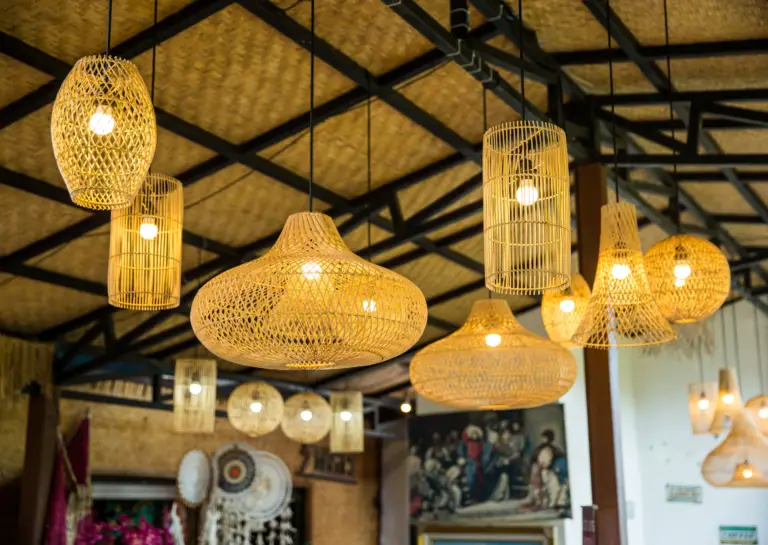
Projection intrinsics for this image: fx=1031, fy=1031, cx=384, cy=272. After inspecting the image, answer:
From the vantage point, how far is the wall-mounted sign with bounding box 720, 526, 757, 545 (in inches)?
483

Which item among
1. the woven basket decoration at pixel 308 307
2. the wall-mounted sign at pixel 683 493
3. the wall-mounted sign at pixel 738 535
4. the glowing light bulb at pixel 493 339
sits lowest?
the wall-mounted sign at pixel 738 535

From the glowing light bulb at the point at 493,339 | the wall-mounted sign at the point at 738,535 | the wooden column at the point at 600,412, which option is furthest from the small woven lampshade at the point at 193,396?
the wall-mounted sign at the point at 738,535

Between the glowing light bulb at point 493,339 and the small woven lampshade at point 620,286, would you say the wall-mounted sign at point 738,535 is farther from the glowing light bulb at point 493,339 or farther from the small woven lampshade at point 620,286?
the small woven lampshade at point 620,286

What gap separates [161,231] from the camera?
442cm

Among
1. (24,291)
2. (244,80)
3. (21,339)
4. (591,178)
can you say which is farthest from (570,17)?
(21,339)

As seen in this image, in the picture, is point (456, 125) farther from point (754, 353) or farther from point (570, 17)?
point (754, 353)

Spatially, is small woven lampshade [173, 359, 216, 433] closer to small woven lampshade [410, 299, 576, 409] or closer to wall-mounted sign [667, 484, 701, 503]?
small woven lampshade [410, 299, 576, 409]

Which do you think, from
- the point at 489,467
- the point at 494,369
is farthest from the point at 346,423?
the point at 494,369

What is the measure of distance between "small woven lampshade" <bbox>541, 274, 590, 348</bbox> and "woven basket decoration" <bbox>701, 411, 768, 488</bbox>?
2997mm

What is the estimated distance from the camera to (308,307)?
132 inches

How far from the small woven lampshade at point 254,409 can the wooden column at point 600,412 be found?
3101 millimetres

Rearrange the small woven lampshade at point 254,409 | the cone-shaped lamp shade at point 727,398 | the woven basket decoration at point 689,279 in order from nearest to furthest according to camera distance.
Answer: the woven basket decoration at point 689,279, the cone-shaped lamp shade at point 727,398, the small woven lampshade at point 254,409

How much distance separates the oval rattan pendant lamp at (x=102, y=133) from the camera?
9.55 feet

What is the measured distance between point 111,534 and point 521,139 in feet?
18.0
